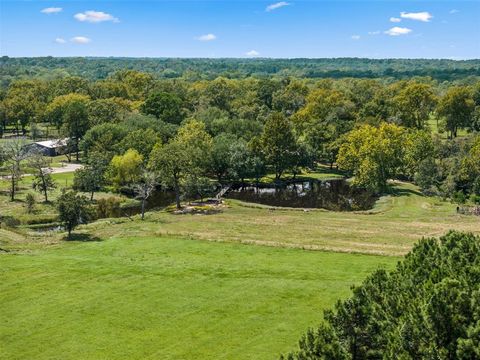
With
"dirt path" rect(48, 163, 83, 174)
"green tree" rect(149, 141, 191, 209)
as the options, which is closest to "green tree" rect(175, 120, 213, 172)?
"green tree" rect(149, 141, 191, 209)

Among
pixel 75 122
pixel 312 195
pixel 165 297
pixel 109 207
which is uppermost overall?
pixel 75 122

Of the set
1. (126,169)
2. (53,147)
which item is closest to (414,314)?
(126,169)

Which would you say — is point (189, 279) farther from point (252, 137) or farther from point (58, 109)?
point (58, 109)

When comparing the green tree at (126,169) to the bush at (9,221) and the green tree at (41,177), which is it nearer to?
the green tree at (41,177)

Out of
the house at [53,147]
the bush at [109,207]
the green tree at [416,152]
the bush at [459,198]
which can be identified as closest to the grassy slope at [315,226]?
the bush at [459,198]

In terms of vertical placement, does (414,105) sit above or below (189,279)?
above

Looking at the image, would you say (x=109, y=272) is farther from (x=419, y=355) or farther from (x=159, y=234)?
(x=419, y=355)

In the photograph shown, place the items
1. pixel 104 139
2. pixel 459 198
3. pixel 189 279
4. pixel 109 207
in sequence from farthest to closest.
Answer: pixel 104 139 → pixel 109 207 → pixel 459 198 → pixel 189 279

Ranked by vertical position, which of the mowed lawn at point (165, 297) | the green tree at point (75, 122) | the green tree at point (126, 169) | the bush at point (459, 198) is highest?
the green tree at point (75, 122)
